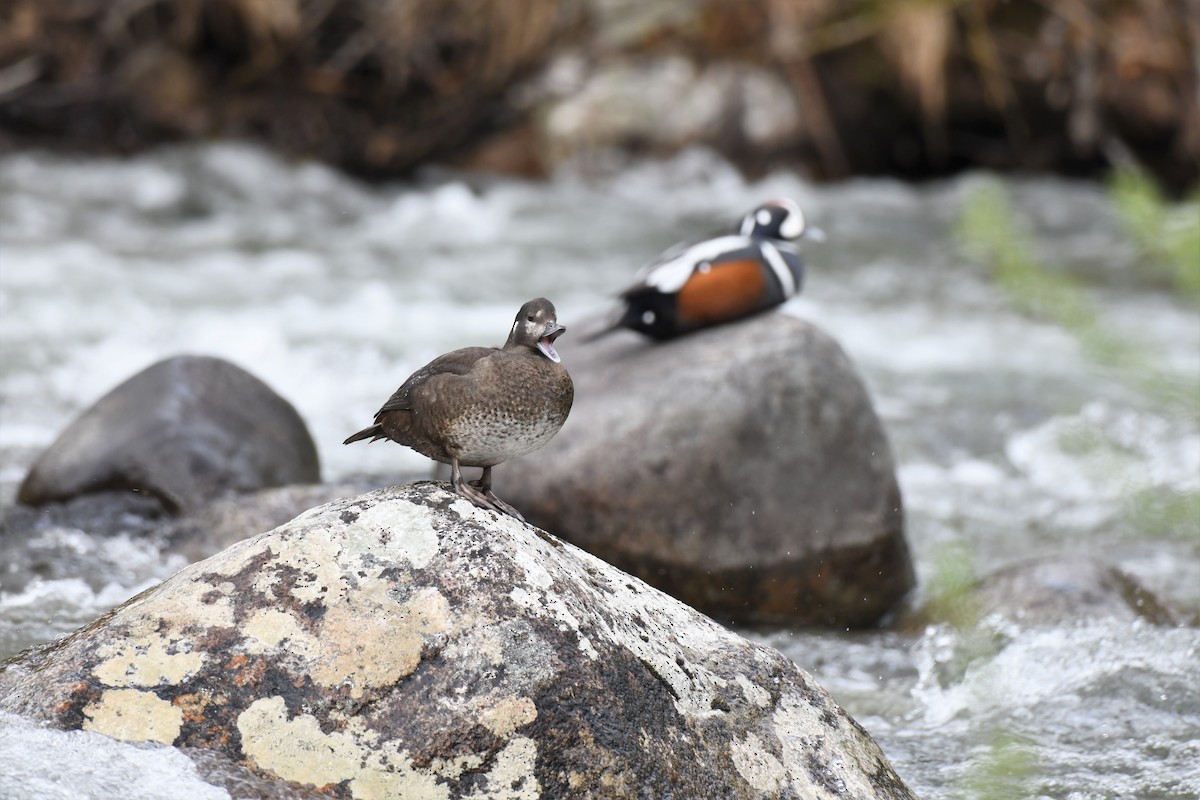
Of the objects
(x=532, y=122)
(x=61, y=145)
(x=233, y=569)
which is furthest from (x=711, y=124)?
(x=233, y=569)

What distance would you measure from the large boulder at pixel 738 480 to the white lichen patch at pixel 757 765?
2063mm

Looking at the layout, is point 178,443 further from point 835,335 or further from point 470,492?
point 835,335

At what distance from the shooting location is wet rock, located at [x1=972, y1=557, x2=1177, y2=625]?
4746 millimetres

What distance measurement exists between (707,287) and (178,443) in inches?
82.3

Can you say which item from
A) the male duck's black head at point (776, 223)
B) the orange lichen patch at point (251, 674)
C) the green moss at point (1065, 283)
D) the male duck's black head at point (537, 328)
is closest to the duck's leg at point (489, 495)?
the male duck's black head at point (537, 328)

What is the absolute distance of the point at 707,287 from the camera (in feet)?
16.9

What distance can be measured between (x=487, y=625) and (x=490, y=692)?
0.41 feet

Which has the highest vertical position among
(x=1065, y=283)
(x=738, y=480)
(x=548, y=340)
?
(x=1065, y=283)

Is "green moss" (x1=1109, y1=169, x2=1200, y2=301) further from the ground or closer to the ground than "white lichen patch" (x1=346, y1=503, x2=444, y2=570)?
further from the ground

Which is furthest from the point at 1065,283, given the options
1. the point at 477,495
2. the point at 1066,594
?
the point at 1066,594

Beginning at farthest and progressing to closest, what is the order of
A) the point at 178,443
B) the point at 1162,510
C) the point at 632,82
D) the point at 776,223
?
1. the point at 632,82
2. the point at 776,223
3. the point at 178,443
4. the point at 1162,510

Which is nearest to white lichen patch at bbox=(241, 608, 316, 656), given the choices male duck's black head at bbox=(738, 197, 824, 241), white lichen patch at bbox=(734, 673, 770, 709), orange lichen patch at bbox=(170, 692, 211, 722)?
orange lichen patch at bbox=(170, 692, 211, 722)

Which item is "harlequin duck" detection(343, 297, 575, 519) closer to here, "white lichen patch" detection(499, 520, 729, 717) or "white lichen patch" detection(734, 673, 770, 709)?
"white lichen patch" detection(499, 520, 729, 717)

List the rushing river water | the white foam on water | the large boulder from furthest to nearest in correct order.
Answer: the large boulder < the rushing river water < the white foam on water
